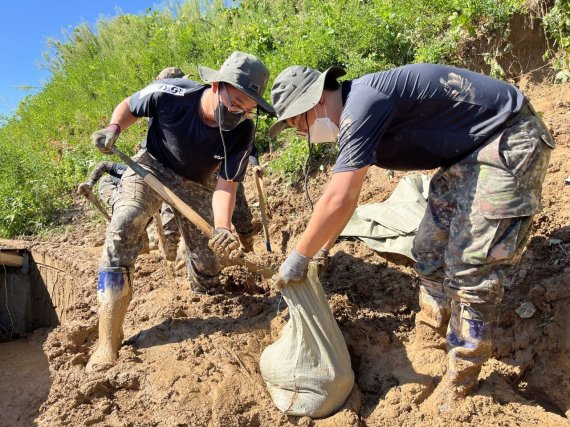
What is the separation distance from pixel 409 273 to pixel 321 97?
1.88 metres

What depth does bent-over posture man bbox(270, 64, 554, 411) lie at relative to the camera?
7.39ft

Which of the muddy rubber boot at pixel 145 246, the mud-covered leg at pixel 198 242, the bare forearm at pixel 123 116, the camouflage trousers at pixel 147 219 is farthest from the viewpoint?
the muddy rubber boot at pixel 145 246

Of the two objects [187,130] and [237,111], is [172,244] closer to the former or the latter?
[187,130]

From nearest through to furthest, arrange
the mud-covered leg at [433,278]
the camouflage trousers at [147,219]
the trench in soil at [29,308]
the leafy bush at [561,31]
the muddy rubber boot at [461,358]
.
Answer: the muddy rubber boot at [461,358]
the mud-covered leg at [433,278]
the camouflage trousers at [147,219]
the leafy bush at [561,31]
the trench in soil at [29,308]

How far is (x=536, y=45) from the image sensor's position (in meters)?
5.18

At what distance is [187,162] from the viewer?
3.42 meters

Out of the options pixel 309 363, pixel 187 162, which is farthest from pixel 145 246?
pixel 309 363

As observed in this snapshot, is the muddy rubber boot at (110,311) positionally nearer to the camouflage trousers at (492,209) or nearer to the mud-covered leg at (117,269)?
the mud-covered leg at (117,269)

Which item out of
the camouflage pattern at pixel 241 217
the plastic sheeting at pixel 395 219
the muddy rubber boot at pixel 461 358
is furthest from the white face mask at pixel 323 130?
the camouflage pattern at pixel 241 217

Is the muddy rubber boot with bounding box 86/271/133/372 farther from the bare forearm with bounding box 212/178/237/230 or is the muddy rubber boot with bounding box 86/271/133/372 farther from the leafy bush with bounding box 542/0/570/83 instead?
the leafy bush with bounding box 542/0/570/83

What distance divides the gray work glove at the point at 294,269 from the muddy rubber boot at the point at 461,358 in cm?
82

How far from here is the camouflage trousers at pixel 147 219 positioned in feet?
9.87

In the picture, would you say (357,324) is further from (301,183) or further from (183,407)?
(301,183)

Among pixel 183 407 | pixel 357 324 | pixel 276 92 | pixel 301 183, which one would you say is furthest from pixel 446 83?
pixel 301 183
